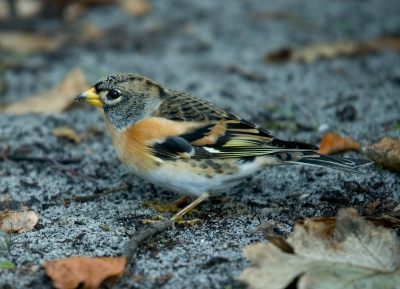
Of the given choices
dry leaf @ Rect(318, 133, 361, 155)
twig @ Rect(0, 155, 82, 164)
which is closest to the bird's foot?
twig @ Rect(0, 155, 82, 164)

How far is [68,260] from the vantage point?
2.43 meters

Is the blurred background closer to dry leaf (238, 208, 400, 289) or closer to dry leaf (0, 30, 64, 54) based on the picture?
dry leaf (0, 30, 64, 54)

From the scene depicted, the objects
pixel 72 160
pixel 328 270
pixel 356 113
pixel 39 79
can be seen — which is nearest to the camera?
pixel 328 270

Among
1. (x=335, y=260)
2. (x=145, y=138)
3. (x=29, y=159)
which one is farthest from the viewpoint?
(x=29, y=159)

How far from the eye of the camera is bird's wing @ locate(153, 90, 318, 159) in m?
3.23

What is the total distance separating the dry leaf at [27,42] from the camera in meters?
6.26

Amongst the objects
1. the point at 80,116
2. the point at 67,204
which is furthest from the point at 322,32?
the point at 67,204

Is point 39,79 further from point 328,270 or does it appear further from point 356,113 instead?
point 328,270

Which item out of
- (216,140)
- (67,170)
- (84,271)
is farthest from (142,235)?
(67,170)

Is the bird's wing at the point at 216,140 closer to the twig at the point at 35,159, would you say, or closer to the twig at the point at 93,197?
the twig at the point at 93,197

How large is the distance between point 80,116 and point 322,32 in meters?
3.21

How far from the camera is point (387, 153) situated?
342 centimetres

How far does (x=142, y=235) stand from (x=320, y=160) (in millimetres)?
1166

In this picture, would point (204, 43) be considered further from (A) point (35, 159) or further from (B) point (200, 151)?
(B) point (200, 151)
